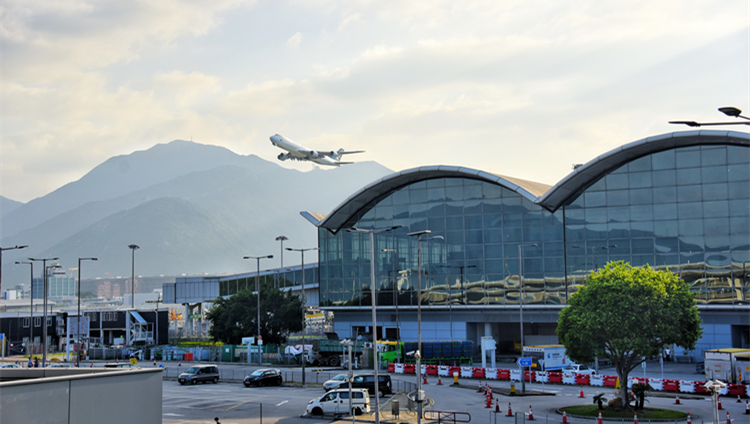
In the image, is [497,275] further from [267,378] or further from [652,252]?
[267,378]

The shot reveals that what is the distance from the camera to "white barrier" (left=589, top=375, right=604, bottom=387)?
55.6 metres

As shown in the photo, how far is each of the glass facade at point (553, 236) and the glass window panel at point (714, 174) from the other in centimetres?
10

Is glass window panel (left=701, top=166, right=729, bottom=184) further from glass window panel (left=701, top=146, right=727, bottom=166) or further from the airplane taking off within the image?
the airplane taking off

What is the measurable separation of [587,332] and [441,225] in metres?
44.1

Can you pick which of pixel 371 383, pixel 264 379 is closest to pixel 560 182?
pixel 371 383

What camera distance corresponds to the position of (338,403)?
41.0 m

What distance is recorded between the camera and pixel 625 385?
4081 centimetres

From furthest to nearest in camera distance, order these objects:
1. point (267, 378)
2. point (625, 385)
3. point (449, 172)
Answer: point (449, 172) → point (267, 378) → point (625, 385)

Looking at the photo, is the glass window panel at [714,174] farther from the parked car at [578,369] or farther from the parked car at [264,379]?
the parked car at [264,379]

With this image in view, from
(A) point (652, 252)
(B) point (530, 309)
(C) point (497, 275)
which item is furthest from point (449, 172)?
(A) point (652, 252)

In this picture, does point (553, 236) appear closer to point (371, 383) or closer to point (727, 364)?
point (727, 364)

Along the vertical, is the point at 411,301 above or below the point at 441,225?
below

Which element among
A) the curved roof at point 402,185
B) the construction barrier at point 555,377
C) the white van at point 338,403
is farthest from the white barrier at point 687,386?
the curved roof at point 402,185

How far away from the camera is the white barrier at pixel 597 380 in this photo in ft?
Answer: 182
